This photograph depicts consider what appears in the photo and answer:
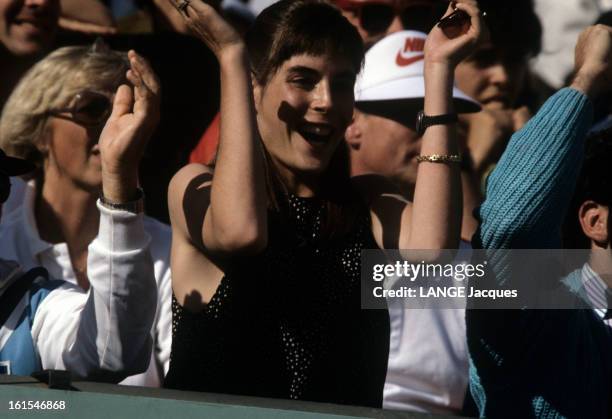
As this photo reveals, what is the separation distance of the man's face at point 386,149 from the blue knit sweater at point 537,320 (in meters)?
0.92

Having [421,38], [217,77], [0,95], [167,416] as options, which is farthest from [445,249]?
[0,95]

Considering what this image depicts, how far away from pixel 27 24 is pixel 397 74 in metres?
1.10

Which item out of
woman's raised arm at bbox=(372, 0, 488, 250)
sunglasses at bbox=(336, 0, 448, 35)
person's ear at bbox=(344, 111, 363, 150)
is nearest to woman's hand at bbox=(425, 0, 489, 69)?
woman's raised arm at bbox=(372, 0, 488, 250)

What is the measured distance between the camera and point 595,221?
274 cm

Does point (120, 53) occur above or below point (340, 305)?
above

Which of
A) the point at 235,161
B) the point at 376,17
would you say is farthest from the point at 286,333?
the point at 376,17

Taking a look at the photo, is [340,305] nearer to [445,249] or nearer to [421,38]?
[445,249]

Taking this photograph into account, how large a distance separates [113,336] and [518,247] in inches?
32.8

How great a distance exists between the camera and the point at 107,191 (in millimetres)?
2434

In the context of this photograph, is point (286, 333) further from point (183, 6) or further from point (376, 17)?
point (376, 17)

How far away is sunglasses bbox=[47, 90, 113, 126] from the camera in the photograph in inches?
126

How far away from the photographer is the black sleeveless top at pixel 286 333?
2.44 metres

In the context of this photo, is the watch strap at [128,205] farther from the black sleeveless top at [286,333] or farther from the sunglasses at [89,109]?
the sunglasses at [89,109]

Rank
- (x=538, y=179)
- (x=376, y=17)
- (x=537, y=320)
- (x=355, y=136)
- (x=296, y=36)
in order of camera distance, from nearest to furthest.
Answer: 1. (x=538, y=179)
2. (x=537, y=320)
3. (x=296, y=36)
4. (x=355, y=136)
5. (x=376, y=17)
